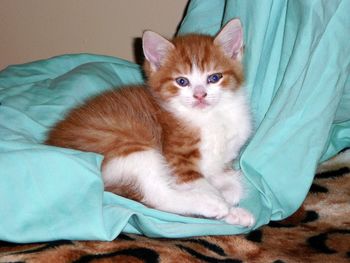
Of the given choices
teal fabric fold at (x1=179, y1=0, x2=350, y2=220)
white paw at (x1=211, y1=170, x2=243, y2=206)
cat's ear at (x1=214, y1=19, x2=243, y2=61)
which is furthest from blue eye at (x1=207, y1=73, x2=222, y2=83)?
white paw at (x1=211, y1=170, x2=243, y2=206)

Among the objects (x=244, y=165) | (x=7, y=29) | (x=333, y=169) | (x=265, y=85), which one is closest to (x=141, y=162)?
(x=244, y=165)

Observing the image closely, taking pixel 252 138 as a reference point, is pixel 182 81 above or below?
above

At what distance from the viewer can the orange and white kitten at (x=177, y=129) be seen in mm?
1467

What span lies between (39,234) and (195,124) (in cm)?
62

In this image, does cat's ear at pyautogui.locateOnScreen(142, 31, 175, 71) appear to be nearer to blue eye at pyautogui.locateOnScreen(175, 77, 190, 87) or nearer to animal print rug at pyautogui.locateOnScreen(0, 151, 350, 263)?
blue eye at pyautogui.locateOnScreen(175, 77, 190, 87)

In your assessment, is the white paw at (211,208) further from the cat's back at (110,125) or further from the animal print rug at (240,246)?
the cat's back at (110,125)

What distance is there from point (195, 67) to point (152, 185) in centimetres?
45

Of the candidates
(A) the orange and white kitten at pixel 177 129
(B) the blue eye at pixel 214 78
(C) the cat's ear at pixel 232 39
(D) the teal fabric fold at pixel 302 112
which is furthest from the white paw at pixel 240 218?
(C) the cat's ear at pixel 232 39

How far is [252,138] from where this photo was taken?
5.37ft

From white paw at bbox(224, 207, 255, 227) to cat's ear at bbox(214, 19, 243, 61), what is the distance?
1.98 ft

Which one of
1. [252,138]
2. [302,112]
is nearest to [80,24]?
[252,138]

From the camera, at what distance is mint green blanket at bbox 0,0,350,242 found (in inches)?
51.3

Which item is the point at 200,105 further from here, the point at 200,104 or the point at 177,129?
the point at 177,129

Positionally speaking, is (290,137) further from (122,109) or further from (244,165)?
(122,109)
